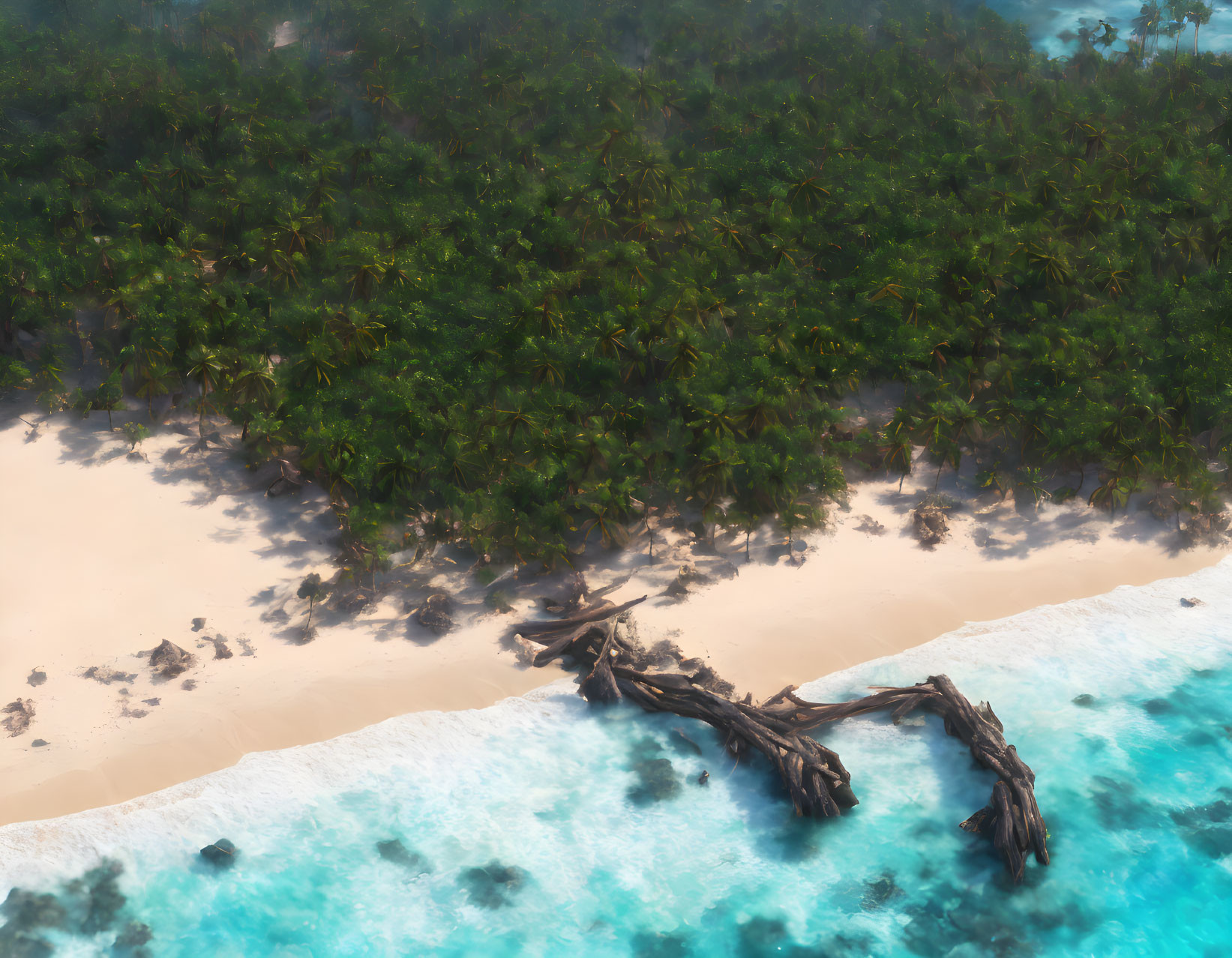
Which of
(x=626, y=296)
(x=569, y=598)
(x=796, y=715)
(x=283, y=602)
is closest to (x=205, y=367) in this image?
(x=283, y=602)

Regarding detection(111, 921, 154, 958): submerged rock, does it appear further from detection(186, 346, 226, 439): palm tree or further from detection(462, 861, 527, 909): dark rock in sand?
detection(186, 346, 226, 439): palm tree

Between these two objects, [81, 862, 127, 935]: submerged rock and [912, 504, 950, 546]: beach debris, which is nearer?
[81, 862, 127, 935]: submerged rock

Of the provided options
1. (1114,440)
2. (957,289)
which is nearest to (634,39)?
(957,289)

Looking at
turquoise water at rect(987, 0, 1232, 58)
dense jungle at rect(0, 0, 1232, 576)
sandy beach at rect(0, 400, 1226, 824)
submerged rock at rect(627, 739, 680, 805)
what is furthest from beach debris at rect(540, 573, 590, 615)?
turquoise water at rect(987, 0, 1232, 58)

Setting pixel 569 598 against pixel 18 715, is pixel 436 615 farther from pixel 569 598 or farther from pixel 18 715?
pixel 18 715

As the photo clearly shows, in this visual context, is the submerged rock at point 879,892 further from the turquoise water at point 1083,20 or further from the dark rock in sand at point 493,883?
the turquoise water at point 1083,20

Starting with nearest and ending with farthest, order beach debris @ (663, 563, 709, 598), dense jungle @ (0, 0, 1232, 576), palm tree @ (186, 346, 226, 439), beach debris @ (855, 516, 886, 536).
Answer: beach debris @ (663, 563, 709, 598) < dense jungle @ (0, 0, 1232, 576) < beach debris @ (855, 516, 886, 536) < palm tree @ (186, 346, 226, 439)

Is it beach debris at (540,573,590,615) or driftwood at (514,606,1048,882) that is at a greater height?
beach debris at (540,573,590,615)
